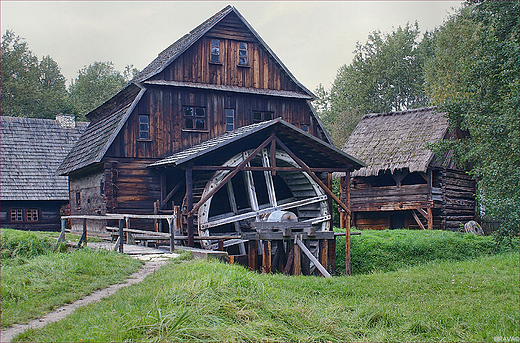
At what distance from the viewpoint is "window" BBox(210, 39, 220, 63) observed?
19.7 m

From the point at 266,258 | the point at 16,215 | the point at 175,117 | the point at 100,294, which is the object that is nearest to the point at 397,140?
the point at 175,117

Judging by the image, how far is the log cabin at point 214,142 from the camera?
16.6m

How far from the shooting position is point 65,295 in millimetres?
7816

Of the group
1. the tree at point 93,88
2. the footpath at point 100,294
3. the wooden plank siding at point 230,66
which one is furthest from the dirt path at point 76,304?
the tree at point 93,88

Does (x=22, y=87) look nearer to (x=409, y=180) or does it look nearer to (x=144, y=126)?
(x=144, y=126)

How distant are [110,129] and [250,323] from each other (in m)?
13.7

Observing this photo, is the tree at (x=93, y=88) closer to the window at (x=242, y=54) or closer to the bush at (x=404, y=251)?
the window at (x=242, y=54)

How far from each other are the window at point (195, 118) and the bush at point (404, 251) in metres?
7.01

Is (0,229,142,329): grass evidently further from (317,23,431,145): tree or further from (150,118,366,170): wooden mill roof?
(317,23,431,145): tree

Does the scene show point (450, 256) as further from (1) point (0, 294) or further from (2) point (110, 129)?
(1) point (0, 294)

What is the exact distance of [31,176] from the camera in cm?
2623

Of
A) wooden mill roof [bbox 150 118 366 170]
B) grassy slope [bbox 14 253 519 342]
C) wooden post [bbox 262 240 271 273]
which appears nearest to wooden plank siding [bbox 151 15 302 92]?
wooden mill roof [bbox 150 118 366 170]

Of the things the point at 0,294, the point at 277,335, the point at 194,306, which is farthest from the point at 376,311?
the point at 0,294

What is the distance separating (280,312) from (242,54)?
1491 cm
